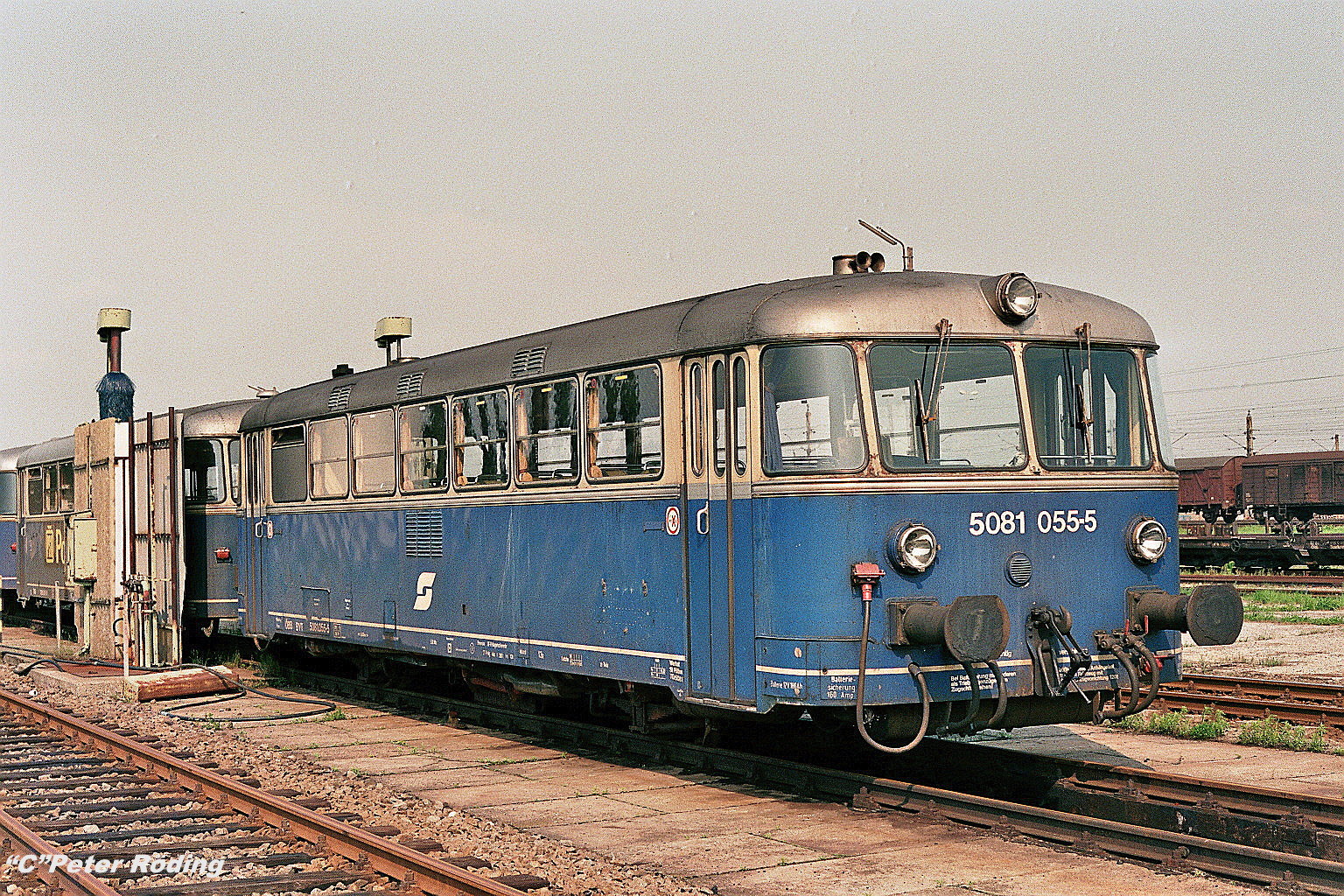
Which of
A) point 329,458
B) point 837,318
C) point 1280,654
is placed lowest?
point 1280,654

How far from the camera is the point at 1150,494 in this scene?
923 cm

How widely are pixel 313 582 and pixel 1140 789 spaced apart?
9063 mm

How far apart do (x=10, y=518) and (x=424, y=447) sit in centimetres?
1864

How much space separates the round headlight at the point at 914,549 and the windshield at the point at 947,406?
A: 15.6 inches

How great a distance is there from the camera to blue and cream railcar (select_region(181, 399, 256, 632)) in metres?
18.1

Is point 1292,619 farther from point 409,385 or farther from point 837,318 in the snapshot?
point 837,318

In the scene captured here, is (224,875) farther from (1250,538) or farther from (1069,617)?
(1250,538)

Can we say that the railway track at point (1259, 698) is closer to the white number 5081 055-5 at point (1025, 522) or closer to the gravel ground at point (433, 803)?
the gravel ground at point (433, 803)

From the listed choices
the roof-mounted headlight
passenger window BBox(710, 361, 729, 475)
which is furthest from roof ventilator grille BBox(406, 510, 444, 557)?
the roof-mounted headlight

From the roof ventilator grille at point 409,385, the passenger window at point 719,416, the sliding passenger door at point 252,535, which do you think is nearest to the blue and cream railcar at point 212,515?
the sliding passenger door at point 252,535

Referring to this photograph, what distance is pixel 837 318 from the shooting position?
8.74m

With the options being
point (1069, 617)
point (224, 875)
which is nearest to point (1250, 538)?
point (1069, 617)

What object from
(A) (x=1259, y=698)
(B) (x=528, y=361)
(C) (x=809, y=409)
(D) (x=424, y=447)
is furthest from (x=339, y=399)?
(A) (x=1259, y=698)

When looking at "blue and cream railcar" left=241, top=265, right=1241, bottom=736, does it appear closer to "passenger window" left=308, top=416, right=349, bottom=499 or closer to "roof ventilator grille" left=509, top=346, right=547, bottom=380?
"roof ventilator grille" left=509, top=346, right=547, bottom=380
